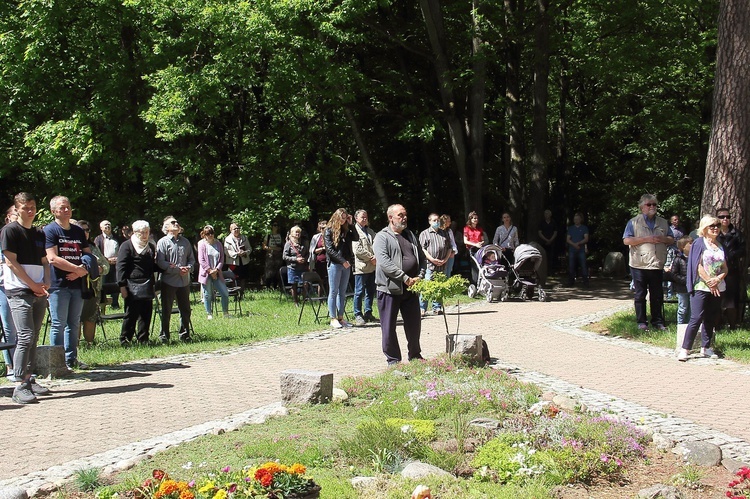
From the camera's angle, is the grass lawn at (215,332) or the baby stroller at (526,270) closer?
the grass lawn at (215,332)

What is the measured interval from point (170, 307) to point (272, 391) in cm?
480

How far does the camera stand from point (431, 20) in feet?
73.2

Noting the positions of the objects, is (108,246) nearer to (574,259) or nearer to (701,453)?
(574,259)

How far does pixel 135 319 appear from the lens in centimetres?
1322

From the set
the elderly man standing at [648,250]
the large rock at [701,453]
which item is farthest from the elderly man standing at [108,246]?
the large rock at [701,453]

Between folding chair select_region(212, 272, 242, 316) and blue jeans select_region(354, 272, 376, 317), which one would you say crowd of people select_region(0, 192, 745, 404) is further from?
folding chair select_region(212, 272, 242, 316)

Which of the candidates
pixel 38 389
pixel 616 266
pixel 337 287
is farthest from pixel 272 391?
pixel 616 266

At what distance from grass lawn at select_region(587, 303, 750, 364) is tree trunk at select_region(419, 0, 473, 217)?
26.2ft

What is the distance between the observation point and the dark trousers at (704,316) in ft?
36.4

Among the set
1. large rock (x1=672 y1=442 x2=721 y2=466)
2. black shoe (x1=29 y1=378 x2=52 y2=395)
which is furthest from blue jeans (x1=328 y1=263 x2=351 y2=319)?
large rock (x1=672 y1=442 x2=721 y2=466)

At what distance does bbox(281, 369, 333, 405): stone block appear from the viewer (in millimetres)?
8188

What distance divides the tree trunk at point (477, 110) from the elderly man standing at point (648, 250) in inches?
375

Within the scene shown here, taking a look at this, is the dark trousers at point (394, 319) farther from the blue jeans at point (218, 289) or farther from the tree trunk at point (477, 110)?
the tree trunk at point (477, 110)

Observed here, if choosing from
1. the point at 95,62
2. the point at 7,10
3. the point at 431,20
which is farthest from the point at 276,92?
the point at 7,10
